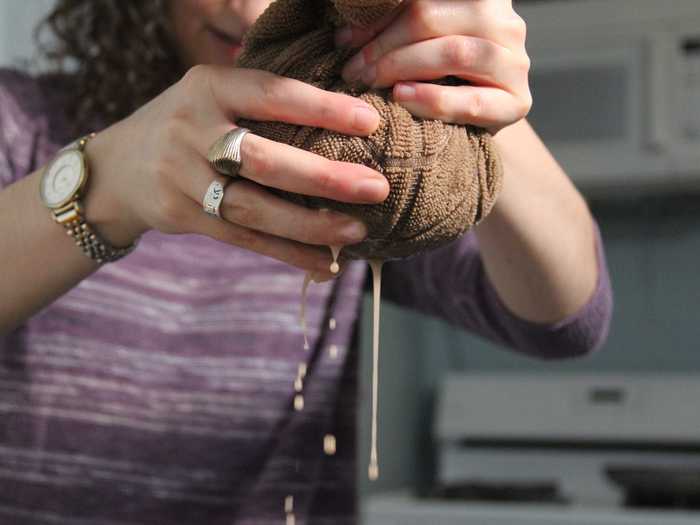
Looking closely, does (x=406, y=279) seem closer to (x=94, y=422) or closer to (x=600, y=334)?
(x=600, y=334)

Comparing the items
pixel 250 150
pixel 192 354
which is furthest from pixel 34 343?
pixel 250 150

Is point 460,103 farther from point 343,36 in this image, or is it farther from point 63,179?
point 63,179

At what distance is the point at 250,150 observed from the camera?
511mm

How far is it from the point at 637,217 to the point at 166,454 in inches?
63.5

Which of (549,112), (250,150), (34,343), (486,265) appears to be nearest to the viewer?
(250,150)

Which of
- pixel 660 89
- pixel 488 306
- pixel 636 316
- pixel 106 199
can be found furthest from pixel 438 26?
pixel 636 316

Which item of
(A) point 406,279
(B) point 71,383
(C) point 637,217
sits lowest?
(B) point 71,383

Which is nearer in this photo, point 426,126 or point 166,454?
point 426,126

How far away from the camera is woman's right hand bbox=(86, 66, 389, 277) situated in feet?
1.66

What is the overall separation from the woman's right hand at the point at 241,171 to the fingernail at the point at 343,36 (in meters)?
0.05

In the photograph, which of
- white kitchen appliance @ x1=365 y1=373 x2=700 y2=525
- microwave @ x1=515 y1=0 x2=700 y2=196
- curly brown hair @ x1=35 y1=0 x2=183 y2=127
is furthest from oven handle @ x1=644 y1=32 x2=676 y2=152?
curly brown hair @ x1=35 y1=0 x2=183 y2=127

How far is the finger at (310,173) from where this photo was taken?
1.65ft

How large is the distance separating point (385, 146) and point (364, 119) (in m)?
0.02

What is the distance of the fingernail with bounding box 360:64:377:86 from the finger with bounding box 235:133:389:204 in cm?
5
